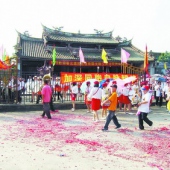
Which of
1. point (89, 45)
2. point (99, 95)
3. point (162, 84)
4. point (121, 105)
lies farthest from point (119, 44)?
point (99, 95)

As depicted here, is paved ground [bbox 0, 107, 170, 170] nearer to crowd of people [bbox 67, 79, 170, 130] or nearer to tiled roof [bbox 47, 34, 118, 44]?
crowd of people [bbox 67, 79, 170, 130]

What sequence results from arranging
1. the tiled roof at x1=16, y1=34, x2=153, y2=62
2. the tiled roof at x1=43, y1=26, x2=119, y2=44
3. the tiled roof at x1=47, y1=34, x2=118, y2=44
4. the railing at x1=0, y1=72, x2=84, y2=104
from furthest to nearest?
1. the tiled roof at x1=43, y1=26, x2=119, y2=44
2. the tiled roof at x1=47, y1=34, x2=118, y2=44
3. the tiled roof at x1=16, y1=34, x2=153, y2=62
4. the railing at x1=0, y1=72, x2=84, y2=104

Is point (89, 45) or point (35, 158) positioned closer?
point (35, 158)

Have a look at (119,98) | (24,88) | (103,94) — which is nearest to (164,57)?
(119,98)

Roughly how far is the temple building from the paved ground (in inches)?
843

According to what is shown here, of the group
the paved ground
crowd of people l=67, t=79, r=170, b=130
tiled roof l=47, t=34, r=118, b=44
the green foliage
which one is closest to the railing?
crowd of people l=67, t=79, r=170, b=130

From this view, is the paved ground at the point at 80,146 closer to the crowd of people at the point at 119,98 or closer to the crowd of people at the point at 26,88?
the crowd of people at the point at 119,98

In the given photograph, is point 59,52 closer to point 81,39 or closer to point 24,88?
point 81,39

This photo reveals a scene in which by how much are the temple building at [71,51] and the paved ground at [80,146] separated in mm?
21400

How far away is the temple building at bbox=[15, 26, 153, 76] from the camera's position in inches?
1207

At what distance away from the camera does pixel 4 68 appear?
12883 millimetres

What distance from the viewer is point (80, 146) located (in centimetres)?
646

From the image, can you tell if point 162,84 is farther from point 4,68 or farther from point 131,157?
point 131,157

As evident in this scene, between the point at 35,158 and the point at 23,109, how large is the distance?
780 centimetres
